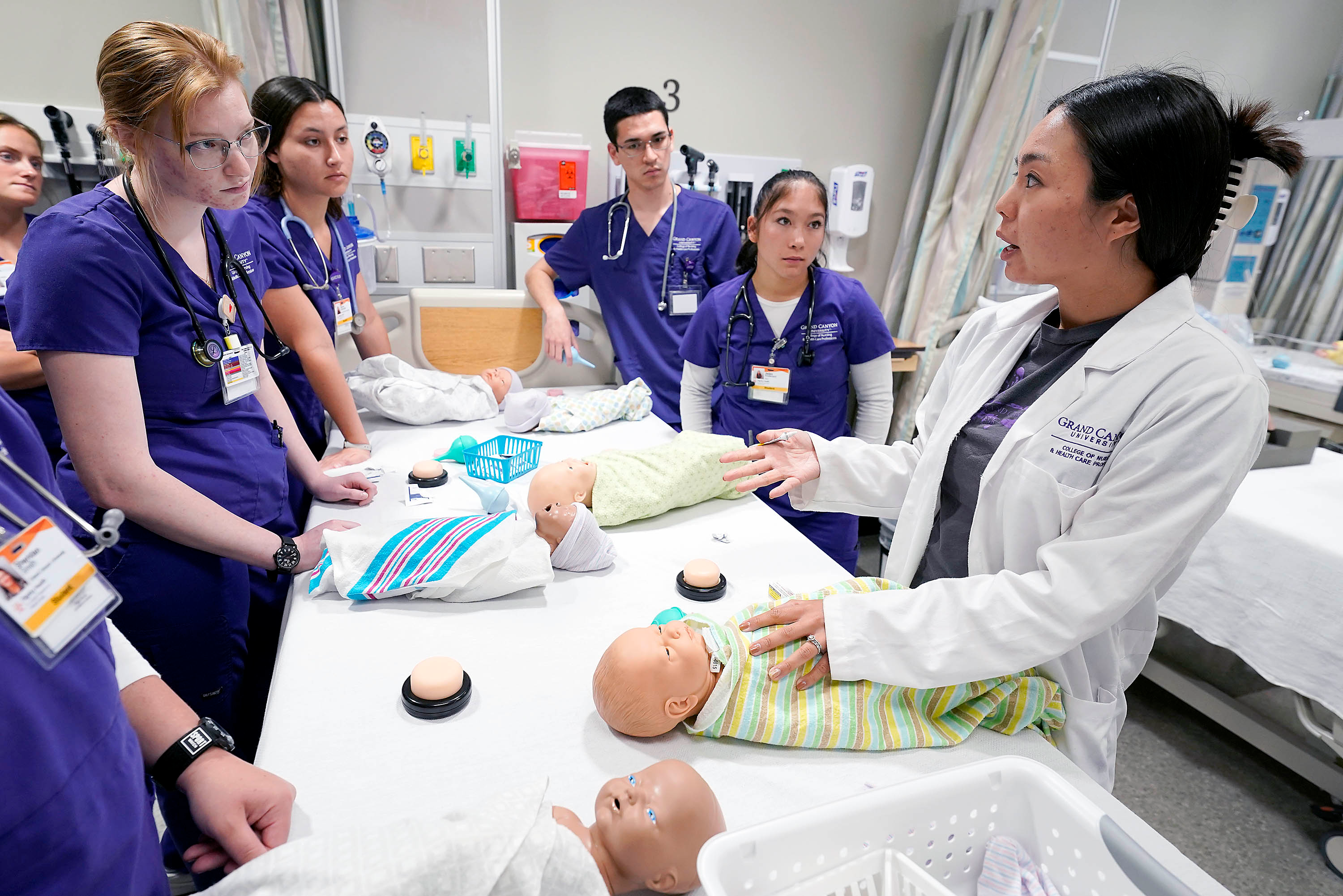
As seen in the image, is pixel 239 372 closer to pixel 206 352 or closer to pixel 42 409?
pixel 206 352

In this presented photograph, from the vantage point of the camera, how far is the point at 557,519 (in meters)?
1.53

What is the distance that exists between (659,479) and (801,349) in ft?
2.52

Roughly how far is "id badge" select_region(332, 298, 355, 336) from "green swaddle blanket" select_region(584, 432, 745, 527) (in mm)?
1047

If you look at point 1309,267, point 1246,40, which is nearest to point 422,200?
point 1309,267

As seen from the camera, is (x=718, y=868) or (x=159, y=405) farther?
(x=159, y=405)

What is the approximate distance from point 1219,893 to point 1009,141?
3.56m

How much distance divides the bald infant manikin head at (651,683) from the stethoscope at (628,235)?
1.95m

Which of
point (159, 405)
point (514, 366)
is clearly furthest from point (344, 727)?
point (514, 366)

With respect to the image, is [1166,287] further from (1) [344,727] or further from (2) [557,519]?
(1) [344,727]

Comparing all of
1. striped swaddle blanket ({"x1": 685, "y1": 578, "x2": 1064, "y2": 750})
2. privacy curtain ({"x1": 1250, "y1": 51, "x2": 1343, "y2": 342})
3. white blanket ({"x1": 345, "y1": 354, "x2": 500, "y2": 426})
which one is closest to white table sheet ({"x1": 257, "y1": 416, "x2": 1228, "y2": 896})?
striped swaddle blanket ({"x1": 685, "y1": 578, "x2": 1064, "y2": 750})

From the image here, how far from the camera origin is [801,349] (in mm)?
2264

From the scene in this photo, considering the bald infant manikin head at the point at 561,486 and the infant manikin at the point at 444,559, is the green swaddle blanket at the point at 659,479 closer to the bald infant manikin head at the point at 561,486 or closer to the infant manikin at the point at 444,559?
the bald infant manikin head at the point at 561,486

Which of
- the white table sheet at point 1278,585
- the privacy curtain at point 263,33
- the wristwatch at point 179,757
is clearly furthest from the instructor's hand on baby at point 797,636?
the privacy curtain at point 263,33

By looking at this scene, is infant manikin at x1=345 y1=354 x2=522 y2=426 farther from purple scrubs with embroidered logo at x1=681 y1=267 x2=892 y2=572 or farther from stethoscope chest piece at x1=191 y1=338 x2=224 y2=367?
stethoscope chest piece at x1=191 y1=338 x2=224 y2=367
